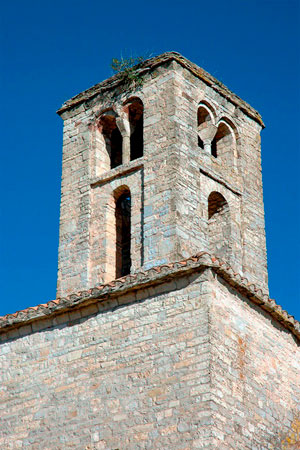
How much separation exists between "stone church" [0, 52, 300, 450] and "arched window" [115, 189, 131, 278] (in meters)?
0.03

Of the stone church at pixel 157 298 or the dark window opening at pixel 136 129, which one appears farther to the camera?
the dark window opening at pixel 136 129

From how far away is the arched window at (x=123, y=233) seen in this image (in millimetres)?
17781

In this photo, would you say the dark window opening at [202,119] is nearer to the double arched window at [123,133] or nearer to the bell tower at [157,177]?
the bell tower at [157,177]

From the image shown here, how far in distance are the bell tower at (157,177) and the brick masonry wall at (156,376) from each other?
1.39m

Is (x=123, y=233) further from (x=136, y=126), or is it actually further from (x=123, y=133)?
(x=136, y=126)

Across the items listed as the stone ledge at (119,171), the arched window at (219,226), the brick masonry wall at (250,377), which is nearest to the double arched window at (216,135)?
the arched window at (219,226)

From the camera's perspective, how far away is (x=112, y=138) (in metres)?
19.5

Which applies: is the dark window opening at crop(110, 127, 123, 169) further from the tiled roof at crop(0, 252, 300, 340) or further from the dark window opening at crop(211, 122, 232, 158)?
the tiled roof at crop(0, 252, 300, 340)

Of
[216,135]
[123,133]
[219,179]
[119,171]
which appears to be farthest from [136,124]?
[219,179]

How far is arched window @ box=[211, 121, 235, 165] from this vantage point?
19.3 metres

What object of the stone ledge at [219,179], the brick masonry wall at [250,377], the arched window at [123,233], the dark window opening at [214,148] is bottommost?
the brick masonry wall at [250,377]

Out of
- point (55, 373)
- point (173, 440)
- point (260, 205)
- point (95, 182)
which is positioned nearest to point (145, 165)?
point (95, 182)

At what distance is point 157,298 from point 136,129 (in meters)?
5.00

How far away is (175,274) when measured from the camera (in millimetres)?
15094
